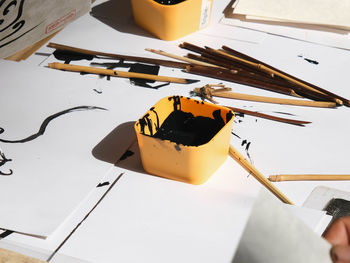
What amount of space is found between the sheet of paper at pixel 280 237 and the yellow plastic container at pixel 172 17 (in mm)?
557

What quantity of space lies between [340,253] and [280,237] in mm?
64

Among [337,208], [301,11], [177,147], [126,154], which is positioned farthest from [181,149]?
[301,11]

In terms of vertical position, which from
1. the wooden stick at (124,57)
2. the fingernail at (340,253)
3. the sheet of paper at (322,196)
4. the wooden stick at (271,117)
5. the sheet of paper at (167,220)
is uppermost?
the wooden stick at (124,57)

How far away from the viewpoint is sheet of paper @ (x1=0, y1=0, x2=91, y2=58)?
74 centimetres

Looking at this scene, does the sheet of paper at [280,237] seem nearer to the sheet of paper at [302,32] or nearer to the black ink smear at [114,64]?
the black ink smear at [114,64]

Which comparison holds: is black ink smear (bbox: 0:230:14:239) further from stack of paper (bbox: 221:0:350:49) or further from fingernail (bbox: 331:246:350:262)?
stack of paper (bbox: 221:0:350:49)

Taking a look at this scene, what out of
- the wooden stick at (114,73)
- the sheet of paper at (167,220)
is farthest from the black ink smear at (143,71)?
the sheet of paper at (167,220)

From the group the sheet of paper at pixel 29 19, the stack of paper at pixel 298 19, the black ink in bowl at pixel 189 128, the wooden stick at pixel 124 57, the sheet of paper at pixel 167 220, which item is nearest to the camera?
the sheet of paper at pixel 167 220

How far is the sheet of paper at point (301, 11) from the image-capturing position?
966 mm

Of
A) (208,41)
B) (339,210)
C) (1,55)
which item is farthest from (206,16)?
(339,210)

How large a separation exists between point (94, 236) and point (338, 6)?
2.60ft

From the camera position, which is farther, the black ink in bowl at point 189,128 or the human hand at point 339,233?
the black ink in bowl at point 189,128

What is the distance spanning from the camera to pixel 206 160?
1.96ft

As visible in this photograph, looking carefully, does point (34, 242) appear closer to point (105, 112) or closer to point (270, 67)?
point (105, 112)
